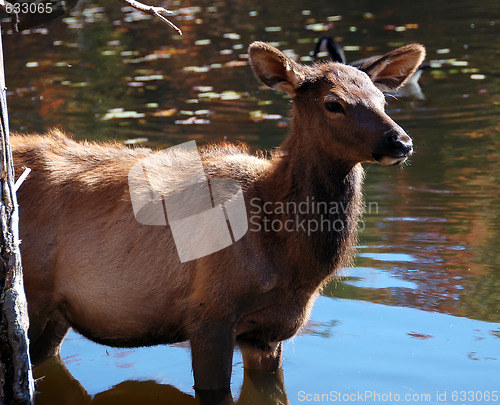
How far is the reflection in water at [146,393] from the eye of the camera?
5457 mm

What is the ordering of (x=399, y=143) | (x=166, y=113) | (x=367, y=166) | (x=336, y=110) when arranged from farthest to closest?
(x=166, y=113), (x=367, y=166), (x=336, y=110), (x=399, y=143)

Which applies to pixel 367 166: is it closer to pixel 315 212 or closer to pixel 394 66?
pixel 394 66

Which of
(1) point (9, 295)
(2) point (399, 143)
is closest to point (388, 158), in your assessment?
(2) point (399, 143)

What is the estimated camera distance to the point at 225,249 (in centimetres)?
482

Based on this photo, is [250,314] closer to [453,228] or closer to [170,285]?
[170,285]

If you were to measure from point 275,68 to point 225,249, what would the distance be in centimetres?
117

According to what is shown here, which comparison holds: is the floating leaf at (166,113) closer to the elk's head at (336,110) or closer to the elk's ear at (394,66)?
the elk's ear at (394,66)

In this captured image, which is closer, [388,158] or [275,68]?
[388,158]

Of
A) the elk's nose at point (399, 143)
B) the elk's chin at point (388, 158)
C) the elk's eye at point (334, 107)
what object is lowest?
the elk's chin at point (388, 158)

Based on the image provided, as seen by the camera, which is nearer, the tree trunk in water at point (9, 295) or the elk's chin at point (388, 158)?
the tree trunk in water at point (9, 295)

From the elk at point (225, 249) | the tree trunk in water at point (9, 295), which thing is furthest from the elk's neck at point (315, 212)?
the tree trunk in water at point (9, 295)

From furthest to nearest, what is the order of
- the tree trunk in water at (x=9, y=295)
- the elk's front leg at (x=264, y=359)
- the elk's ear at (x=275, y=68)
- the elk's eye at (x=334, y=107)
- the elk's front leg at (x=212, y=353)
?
the elk's front leg at (x=264, y=359) → the elk's ear at (x=275, y=68) → the elk's eye at (x=334, y=107) → the elk's front leg at (x=212, y=353) → the tree trunk in water at (x=9, y=295)

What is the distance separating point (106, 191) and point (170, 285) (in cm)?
75

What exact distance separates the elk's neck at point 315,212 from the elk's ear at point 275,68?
1.44ft
